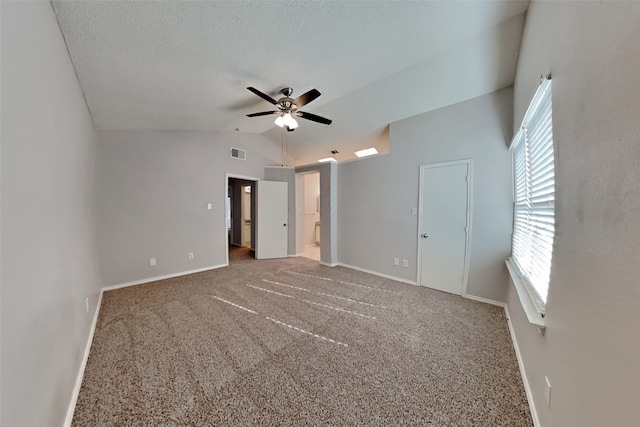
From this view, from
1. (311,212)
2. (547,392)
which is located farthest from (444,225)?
(311,212)

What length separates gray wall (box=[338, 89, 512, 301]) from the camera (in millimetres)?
2783

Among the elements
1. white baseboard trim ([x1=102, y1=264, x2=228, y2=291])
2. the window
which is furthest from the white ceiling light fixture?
white baseboard trim ([x1=102, y1=264, x2=228, y2=291])

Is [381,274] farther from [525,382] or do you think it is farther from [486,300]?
[525,382]

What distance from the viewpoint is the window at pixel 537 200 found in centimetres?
140

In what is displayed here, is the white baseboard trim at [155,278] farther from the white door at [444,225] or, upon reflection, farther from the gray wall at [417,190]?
the white door at [444,225]

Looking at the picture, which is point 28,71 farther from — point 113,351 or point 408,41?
point 408,41

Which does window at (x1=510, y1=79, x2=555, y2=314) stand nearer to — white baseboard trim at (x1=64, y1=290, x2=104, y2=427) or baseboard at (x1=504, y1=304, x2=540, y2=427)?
baseboard at (x1=504, y1=304, x2=540, y2=427)

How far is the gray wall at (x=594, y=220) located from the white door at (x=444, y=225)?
197 centimetres

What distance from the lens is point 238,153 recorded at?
15.7 ft

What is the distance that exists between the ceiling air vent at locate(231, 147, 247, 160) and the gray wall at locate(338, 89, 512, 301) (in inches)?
84.5

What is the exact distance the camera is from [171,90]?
8.10ft

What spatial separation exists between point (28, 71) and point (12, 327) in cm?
110

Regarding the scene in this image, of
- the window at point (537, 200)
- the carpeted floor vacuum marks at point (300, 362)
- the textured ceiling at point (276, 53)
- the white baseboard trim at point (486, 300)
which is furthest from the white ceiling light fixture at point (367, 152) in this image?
the white baseboard trim at point (486, 300)

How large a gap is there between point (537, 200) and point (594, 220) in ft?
3.65
